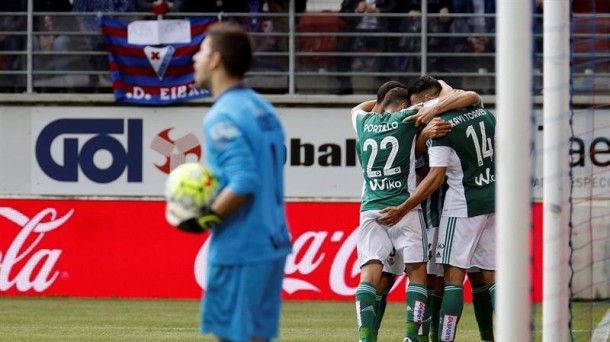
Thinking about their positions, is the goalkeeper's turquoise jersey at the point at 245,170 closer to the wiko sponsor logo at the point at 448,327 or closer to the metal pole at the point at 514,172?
the metal pole at the point at 514,172

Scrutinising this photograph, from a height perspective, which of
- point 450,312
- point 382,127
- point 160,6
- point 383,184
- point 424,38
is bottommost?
point 450,312

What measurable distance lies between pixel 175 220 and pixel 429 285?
17.1 feet

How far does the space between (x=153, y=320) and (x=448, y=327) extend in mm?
4714

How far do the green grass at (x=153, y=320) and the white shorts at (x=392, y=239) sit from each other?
177 centimetres

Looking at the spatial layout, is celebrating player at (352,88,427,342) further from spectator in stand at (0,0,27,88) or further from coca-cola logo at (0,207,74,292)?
spectator in stand at (0,0,27,88)

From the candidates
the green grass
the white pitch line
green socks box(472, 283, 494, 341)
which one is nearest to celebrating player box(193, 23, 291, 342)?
green socks box(472, 283, 494, 341)

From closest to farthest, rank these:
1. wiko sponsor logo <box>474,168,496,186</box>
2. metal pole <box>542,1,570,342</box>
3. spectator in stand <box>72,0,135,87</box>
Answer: metal pole <box>542,1,570,342</box>, wiko sponsor logo <box>474,168,496,186</box>, spectator in stand <box>72,0,135,87</box>

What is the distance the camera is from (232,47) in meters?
6.08

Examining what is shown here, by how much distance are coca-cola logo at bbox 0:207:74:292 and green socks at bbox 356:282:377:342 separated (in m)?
8.08

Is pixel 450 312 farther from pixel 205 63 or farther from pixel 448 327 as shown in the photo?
pixel 205 63

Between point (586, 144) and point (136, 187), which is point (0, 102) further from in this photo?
point (586, 144)

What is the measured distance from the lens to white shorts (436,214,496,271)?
10.3 meters

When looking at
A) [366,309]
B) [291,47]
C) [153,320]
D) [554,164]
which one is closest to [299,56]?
[291,47]

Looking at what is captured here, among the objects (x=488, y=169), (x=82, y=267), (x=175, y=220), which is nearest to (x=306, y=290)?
(x=82, y=267)
